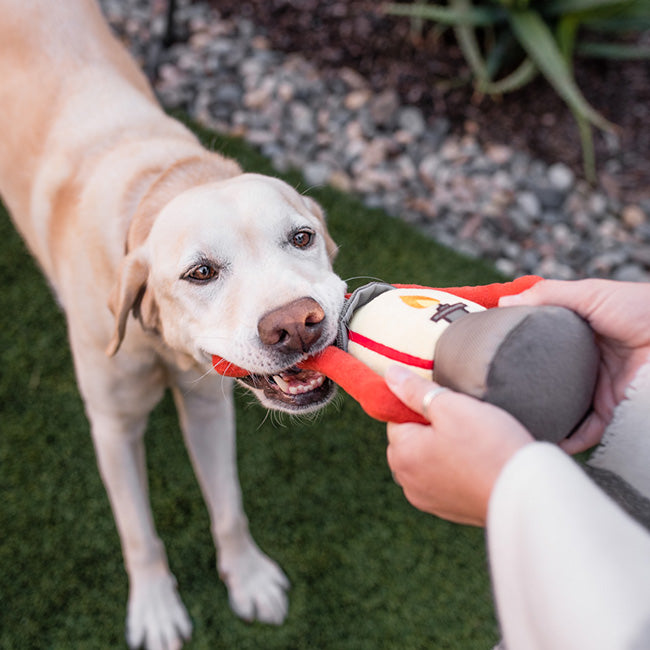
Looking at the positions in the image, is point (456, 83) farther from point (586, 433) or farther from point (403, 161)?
point (586, 433)

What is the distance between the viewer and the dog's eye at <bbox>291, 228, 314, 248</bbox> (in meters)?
1.92

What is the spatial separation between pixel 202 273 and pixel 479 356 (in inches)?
36.1

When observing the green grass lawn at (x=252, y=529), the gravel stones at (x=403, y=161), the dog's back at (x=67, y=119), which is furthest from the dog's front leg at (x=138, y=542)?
the gravel stones at (x=403, y=161)

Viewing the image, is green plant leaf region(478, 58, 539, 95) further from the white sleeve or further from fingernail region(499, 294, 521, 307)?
the white sleeve

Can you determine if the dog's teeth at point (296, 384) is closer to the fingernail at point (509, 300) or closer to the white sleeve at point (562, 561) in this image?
the fingernail at point (509, 300)

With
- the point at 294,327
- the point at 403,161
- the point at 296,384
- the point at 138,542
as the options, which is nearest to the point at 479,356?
the point at 294,327

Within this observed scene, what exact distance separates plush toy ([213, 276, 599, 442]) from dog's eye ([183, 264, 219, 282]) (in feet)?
1.51

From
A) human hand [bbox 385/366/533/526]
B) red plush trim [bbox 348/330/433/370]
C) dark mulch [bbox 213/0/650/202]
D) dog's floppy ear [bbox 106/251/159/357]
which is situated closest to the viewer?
human hand [bbox 385/366/533/526]

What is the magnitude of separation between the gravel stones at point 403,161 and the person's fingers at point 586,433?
244cm

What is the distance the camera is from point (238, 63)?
4.71 m

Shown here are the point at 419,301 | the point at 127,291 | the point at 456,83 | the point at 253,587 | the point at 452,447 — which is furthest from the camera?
the point at 456,83

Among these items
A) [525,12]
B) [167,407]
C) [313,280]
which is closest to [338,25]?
[525,12]

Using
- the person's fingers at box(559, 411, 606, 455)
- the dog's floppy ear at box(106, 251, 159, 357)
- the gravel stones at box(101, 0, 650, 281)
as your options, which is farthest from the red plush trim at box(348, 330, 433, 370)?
the gravel stones at box(101, 0, 650, 281)

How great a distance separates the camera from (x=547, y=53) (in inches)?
164
